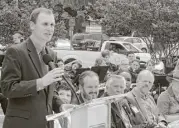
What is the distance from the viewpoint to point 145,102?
6.62 meters

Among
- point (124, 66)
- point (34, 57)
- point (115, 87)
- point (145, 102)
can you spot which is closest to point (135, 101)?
point (115, 87)

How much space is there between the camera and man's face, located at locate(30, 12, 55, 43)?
382 cm

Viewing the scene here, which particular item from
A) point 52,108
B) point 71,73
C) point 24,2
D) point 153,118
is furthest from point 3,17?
point 52,108

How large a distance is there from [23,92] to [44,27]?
581 mm

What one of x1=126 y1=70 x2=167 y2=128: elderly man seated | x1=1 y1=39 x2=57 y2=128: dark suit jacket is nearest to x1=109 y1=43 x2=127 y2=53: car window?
x1=126 y1=70 x2=167 y2=128: elderly man seated

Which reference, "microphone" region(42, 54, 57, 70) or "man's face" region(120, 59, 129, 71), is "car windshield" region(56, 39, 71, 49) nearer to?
"man's face" region(120, 59, 129, 71)

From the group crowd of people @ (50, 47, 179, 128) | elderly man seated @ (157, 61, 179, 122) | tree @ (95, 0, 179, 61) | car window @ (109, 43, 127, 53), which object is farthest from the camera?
car window @ (109, 43, 127, 53)

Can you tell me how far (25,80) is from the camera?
381cm

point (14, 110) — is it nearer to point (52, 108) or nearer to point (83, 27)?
point (52, 108)

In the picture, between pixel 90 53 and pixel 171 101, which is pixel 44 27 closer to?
pixel 171 101

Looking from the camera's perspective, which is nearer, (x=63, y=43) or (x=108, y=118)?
(x=108, y=118)

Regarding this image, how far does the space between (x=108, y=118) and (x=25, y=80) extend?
0.76 m

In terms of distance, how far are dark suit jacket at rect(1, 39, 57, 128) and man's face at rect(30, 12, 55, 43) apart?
148mm

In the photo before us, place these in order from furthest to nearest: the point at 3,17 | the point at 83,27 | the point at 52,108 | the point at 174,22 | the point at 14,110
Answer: the point at 83,27 < the point at 3,17 < the point at 174,22 < the point at 52,108 < the point at 14,110
